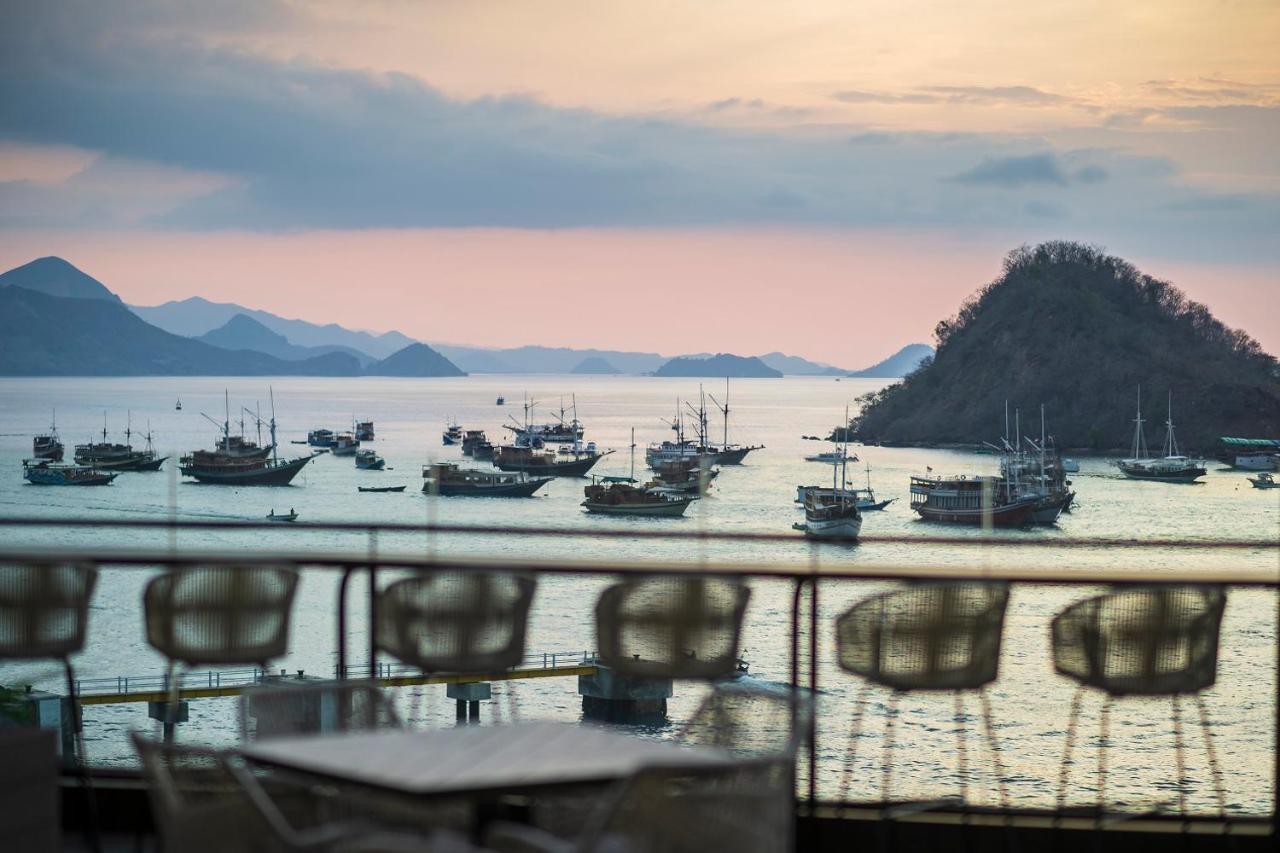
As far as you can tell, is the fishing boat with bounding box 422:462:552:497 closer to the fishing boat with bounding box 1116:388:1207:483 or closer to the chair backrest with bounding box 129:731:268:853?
the fishing boat with bounding box 1116:388:1207:483

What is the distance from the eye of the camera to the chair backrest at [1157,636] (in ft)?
13.2

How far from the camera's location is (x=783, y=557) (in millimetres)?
52750

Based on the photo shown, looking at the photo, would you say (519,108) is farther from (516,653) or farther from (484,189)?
(516,653)

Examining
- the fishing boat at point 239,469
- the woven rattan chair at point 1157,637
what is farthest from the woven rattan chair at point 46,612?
the fishing boat at point 239,469

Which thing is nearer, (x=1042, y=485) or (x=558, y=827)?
(x=558, y=827)

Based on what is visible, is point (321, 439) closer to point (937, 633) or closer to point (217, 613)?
point (217, 613)

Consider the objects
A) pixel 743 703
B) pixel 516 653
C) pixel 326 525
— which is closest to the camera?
pixel 743 703

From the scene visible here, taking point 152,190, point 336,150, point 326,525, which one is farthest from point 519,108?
point 326,525

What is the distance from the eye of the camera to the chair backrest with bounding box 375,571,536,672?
167 inches

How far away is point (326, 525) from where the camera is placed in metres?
5.41

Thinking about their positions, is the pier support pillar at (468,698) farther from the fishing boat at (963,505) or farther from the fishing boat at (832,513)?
the fishing boat at (963,505)

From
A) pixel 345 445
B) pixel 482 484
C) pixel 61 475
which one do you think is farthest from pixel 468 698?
pixel 345 445

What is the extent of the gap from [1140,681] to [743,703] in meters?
1.37

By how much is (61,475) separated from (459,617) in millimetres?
84023
